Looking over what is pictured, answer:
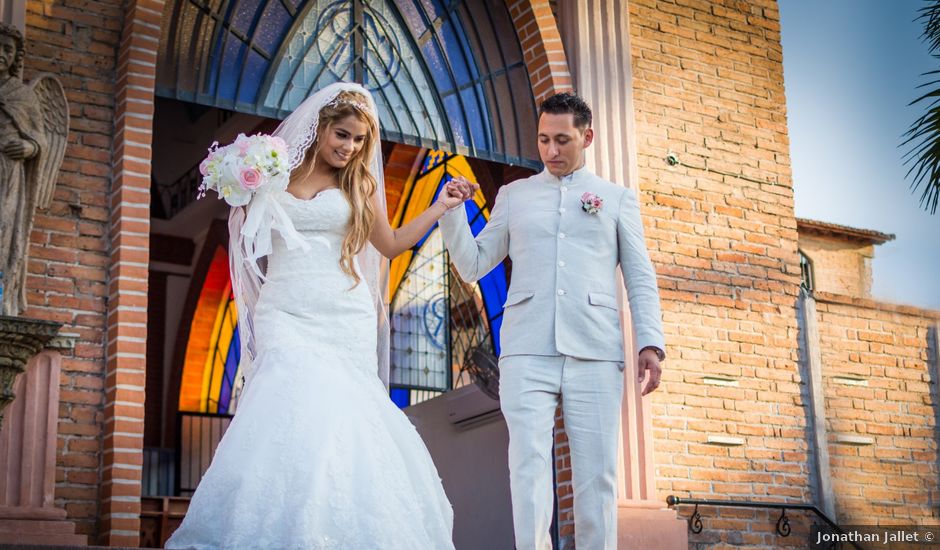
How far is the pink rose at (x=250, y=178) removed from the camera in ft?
14.8

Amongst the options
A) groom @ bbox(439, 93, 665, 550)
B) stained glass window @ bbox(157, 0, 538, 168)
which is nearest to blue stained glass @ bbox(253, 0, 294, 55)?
stained glass window @ bbox(157, 0, 538, 168)

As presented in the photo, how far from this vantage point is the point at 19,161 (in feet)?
19.6

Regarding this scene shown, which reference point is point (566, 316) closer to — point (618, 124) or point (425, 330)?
point (618, 124)

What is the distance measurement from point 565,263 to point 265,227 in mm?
1235

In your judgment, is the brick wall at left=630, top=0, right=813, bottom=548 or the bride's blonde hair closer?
the bride's blonde hair

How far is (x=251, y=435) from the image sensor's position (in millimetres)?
4121

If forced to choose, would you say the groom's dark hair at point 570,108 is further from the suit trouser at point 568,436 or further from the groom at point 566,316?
the suit trouser at point 568,436

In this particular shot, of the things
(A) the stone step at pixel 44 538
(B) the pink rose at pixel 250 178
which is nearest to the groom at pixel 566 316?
(B) the pink rose at pixel 250 178

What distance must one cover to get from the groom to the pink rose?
80 cm

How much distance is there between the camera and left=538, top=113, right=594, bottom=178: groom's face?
16.3 ft

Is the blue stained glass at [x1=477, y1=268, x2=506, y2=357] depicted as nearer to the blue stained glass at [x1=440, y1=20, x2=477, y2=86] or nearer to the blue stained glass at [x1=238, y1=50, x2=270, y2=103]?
the blue stained glass at [x1=440, y1=20, x2=477, y2=86]

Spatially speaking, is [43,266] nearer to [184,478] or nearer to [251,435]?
[251,435]

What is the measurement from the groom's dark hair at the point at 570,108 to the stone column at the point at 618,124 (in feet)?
9.30

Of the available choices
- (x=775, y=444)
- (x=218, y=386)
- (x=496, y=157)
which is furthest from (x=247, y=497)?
(x=218, y=386)
